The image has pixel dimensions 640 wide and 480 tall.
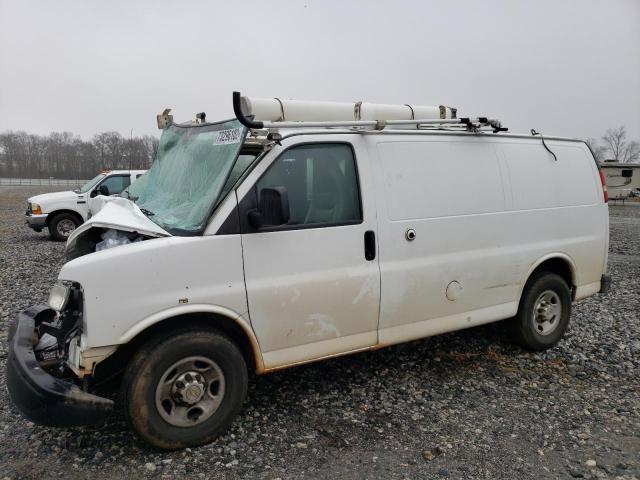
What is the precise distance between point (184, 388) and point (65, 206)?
1164 centimetres

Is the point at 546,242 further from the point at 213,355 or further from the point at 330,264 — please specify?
the point at 213,355

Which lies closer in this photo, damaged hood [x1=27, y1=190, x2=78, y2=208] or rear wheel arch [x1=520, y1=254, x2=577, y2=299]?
rear wheel arch [x1=520, y1=254, x2=577, y2=299]

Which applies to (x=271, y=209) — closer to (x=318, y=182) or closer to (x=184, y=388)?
(x=318, y=182)

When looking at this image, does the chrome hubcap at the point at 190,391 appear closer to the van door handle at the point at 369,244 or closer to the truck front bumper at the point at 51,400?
the truck front bumper at the point at 51,400

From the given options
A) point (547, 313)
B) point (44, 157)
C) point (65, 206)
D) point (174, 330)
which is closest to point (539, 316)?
point (547, 313)

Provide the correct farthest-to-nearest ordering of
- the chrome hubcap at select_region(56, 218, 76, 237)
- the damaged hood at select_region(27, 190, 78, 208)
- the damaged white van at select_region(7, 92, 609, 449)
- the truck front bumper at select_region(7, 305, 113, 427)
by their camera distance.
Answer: the chrome hubcap at select_region(56, 218, 76, 237), the damaged hood at select_region(27, 190, 78, 208), the damaged white van at select_region(7, 92, 609, 449), the truck front bumper at select_region(7, 305, 113, 427)

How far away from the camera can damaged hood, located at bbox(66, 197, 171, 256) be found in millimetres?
3391

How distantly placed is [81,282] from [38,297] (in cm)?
500

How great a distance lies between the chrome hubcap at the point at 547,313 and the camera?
5.22 m

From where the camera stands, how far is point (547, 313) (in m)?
5.27

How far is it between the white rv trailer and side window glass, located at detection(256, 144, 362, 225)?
30472 mm

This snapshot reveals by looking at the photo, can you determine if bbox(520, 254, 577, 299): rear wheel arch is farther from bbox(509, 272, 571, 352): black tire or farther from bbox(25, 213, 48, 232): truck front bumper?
bbox(25, 213, 48, 232): truck front bumper

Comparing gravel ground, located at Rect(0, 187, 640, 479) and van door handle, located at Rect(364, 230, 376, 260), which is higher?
van door handle, located at Rect(364, 230, 376, 260)

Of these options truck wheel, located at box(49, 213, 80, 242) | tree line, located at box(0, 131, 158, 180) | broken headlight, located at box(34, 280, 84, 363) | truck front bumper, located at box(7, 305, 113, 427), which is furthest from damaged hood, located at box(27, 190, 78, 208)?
tree line, located at box(0, 131, 158, 180)
